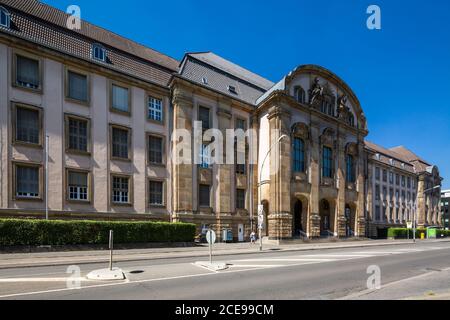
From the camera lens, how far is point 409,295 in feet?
26.0

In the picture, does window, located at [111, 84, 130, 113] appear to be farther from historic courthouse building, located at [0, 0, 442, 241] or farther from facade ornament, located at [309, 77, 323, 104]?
facade ornament, located at [309, 77, 323, 104]

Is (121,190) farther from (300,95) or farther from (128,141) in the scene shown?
(300,95)

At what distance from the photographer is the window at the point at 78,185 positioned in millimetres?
23688

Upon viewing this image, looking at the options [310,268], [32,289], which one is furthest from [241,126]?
[32,289]

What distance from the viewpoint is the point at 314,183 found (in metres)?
37.2

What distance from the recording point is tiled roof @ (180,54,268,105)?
3120 centimetres

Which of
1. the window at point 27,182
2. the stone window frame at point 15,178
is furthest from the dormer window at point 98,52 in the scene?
the window at point 27,182

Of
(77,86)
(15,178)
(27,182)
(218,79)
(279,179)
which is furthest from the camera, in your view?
(218,79)

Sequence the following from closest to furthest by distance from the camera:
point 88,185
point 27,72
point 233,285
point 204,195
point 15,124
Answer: point 233,285
point 15,124
point 27,72
point 88,185
point 204,195

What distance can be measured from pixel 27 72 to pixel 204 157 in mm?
14823

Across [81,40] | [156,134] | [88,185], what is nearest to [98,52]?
[81,40]

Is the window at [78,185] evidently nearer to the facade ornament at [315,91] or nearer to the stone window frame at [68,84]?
the stone window frame at [68,84]

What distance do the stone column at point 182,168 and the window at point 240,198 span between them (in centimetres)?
561

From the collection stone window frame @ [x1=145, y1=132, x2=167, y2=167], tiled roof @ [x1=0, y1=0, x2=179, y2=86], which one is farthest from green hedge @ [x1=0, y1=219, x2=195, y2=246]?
tiled roof @ [x1=0, y1=0, x2=179, y2=86]
